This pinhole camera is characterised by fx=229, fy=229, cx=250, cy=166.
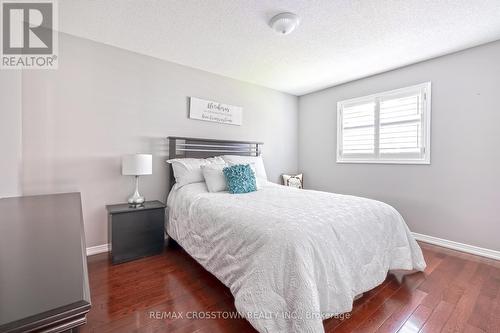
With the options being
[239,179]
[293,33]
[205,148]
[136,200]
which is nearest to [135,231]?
[136,200]

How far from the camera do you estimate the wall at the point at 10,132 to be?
1.78 metres

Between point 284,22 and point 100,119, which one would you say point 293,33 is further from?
point 100,119

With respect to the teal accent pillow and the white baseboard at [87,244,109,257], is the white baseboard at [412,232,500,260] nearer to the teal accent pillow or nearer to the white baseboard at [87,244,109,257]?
the teal accent pillow

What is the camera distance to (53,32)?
239cm

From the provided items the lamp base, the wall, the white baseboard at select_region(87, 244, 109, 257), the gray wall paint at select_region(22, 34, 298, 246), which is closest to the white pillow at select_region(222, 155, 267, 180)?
the gray wall paint at select_region(22, 34, 298, 246)

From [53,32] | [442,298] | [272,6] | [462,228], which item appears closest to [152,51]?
[53,32]

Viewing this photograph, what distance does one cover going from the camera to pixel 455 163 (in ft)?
9.24

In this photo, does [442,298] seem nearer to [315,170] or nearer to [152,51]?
[315,170]

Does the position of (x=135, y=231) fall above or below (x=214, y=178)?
below

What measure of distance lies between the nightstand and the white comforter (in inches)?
17.5

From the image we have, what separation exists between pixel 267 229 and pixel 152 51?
2.62 meters

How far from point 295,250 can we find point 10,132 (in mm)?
2423

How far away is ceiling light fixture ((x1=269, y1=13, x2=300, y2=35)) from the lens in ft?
6.84

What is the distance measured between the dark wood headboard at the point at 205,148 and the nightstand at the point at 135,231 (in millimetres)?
598
